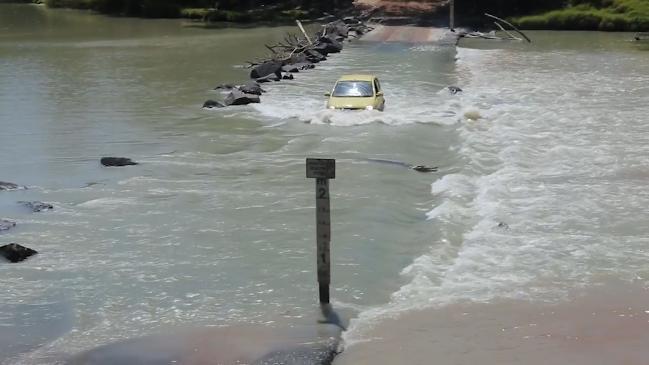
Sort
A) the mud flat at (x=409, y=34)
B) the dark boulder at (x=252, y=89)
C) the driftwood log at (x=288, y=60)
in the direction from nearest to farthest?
the driftwood log at (x=288, y=60) → the dark boulder at (x=252, y=89) → the mud flat at (x=409, y=34)

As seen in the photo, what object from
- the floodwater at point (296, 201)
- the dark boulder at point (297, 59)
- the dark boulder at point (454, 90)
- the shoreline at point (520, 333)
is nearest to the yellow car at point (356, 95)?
the floodwater at point (296, 201)

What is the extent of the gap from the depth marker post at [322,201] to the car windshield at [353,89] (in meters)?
17.2

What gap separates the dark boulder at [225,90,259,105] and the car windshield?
3878mm

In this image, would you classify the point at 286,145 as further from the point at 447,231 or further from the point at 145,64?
the point at 145,64

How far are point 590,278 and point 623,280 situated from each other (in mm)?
474

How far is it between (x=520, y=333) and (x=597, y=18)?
5686 centimetres

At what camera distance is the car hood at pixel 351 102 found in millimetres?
27438

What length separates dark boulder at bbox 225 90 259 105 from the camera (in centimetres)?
3059

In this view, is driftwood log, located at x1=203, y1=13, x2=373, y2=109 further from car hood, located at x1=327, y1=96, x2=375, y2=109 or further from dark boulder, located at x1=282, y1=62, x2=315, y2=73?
car hood, located at x1=327, y1=96, x2=375, y2=109

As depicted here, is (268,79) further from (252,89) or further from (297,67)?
(252,89)

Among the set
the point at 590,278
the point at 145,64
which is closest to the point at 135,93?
the point at 145,64

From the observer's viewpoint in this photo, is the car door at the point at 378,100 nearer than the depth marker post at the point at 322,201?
No

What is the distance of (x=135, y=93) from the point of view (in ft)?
112

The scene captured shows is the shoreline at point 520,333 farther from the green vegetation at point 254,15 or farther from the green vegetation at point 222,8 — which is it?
the green vegetation at point 222,8
